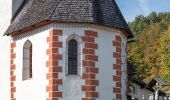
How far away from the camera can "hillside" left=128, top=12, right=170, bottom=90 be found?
241 feet

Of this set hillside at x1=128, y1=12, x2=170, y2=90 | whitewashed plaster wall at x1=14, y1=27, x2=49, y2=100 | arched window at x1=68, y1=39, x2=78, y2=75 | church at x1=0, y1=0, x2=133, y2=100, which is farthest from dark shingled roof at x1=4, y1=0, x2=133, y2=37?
hillside at x1=128, y1=12, x2=170, y2=90

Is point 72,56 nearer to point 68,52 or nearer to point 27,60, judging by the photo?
point 68,52

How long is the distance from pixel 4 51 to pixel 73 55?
4732mm

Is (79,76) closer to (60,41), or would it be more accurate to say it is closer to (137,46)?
(60,41)

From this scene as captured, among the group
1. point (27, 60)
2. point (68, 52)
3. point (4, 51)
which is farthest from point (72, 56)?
point (4, 51)

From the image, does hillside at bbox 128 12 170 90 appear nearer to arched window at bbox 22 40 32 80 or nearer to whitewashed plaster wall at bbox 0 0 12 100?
→ whitewashed plaster wall at bbox 0 0 12 100

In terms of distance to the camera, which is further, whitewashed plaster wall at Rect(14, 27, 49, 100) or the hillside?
the hillside

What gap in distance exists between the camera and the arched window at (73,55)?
24.6 m

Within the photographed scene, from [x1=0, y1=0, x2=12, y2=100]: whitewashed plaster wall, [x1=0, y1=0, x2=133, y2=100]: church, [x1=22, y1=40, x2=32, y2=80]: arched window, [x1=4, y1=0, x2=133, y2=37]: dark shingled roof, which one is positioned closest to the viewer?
[x1=0, y1=0, x2=133, y2=100]: church

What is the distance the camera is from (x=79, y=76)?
80.1ft

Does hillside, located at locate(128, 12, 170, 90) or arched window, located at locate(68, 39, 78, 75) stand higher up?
hillside, located at locate(128, 12, 170, 90)

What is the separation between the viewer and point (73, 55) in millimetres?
24812

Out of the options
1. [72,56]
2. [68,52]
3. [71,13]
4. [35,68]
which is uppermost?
[71,13]

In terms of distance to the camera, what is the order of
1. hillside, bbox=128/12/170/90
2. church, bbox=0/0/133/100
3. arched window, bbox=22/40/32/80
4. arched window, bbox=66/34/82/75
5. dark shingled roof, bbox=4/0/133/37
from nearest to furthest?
1. church, bbox=0/0/133/100
2. arched window, bbox=66/34/82/75
3. dark shingled roof, bbox=4/0/133/37
4. arched window, bbox=22/40/32/80
5. hillside, bbox=128/12/170/90
